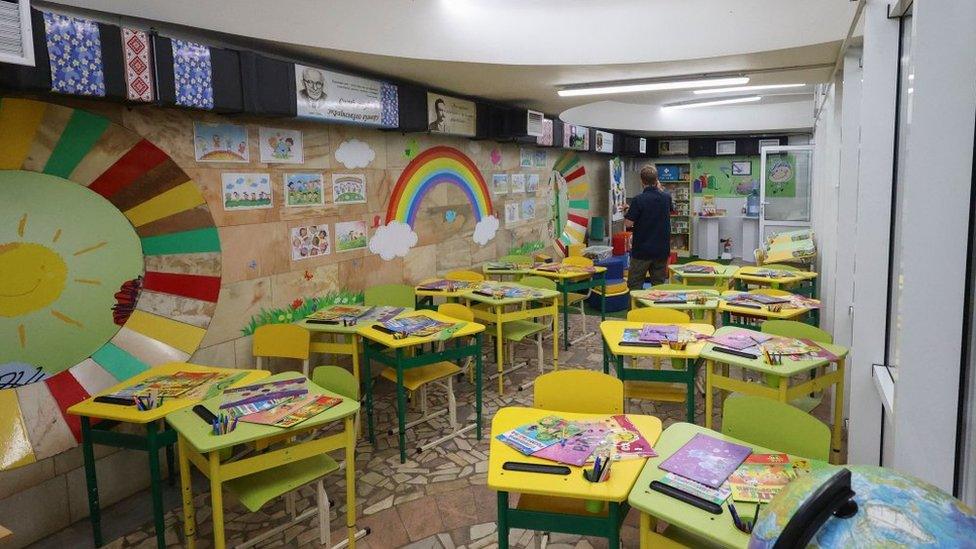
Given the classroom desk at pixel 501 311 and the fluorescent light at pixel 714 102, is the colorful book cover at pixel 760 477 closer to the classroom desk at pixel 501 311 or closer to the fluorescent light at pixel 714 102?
the classroom desk at pixel 501 311

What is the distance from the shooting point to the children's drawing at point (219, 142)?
4238 mm

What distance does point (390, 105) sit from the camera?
5660mm

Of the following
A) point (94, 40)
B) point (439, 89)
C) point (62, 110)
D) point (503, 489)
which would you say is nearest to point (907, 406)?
point (503, 489)

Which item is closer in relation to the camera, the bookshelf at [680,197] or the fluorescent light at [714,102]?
the fluorescent light at [714,102]

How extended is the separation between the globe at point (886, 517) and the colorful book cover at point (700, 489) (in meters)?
1.03

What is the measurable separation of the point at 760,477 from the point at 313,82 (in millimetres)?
4235

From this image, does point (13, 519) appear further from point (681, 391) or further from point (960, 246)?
point (960, 246)

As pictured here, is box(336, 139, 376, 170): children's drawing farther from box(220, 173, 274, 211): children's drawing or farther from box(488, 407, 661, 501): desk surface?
box(488, 407, 661, 501): desk surface

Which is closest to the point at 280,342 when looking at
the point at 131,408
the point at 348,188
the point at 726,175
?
the point at 131,408

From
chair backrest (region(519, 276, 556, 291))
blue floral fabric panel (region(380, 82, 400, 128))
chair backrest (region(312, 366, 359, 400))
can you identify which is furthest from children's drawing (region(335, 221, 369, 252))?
chair backrest (region(312, 366, 359, 400))

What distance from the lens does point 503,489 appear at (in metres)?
2.26

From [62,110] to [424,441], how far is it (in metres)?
3.24

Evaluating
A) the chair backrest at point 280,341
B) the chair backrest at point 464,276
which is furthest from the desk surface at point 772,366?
the chair backrest at point 464,276

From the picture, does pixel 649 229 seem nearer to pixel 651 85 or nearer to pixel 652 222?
pixel 652 222
